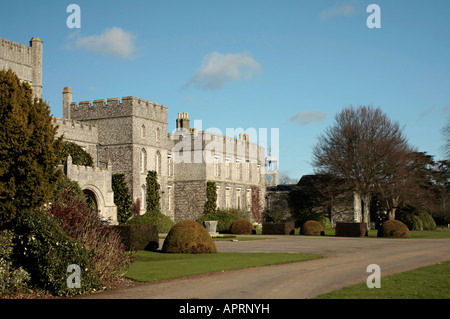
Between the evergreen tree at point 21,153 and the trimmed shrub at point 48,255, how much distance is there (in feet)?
1.27

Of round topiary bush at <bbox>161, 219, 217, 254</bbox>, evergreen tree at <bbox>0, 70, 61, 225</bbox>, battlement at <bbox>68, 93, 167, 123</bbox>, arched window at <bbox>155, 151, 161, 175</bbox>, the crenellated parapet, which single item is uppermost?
battlement at <bbox>68, 93, 167, 123</bbox>

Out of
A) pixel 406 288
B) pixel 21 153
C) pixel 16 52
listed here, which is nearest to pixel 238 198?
pixel 16 52

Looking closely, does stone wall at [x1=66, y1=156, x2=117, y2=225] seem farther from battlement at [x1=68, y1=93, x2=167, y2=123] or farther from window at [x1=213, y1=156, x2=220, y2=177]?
window at [x1=213, y1=156, x2=220, y2=177]

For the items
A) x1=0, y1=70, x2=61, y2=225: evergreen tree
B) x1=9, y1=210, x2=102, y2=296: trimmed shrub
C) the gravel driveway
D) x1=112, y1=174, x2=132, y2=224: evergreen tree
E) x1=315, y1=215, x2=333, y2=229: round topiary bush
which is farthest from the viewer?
x1=315, y1=215, x2=333, y2=229: round topiary bush

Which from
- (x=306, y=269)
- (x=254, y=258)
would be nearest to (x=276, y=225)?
(x=254, y=258)

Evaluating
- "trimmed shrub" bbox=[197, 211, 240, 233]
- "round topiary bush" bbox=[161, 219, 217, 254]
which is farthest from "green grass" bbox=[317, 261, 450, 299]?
"trimmed shrub" bbox=[197, 211, 240, 233]

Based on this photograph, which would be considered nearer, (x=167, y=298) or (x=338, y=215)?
(x=167, y=298)

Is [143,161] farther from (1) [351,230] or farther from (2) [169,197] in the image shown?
(1) [351,230]

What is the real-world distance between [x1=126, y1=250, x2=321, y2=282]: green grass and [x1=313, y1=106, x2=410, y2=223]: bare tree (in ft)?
79.4

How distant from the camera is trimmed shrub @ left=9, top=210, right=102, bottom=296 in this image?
11.1m

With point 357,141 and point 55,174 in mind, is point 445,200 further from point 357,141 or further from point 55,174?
point 55,174

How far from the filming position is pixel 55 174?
503 inches

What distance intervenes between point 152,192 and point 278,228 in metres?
9.31
